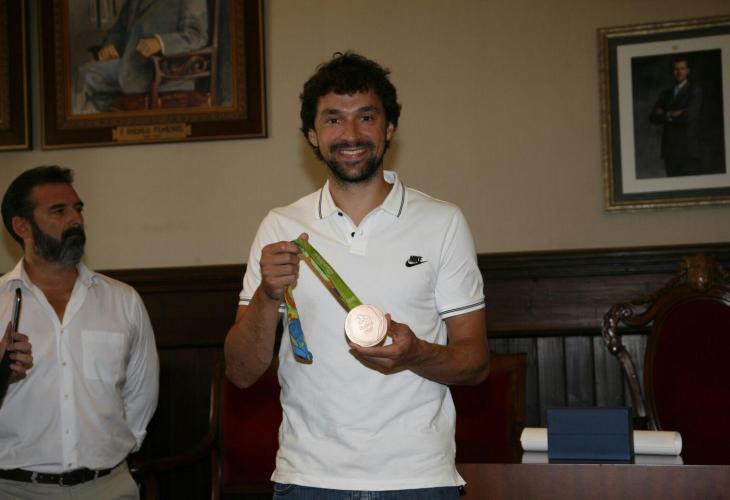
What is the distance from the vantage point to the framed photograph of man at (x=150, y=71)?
4684 millimetres

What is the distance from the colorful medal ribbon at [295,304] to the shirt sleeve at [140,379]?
6.17ft

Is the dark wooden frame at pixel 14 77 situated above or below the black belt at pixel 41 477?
above

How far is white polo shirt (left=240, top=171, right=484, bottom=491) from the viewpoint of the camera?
2.10 meters

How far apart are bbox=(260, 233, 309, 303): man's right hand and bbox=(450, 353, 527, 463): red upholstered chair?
208cm

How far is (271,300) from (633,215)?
8.53ft

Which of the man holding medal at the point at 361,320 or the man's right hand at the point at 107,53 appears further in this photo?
the man's right hand at the point at 107,53

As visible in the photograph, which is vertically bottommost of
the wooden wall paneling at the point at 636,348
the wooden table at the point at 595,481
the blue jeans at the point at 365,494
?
the wooden table at the point at 595,481

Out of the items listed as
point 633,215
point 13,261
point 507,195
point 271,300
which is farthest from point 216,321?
point 271,300

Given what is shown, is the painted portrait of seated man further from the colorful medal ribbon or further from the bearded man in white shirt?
the colorful medal ribbon

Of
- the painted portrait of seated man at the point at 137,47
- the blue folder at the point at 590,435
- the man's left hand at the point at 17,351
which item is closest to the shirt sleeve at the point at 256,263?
the blue folder at the point at 590,435

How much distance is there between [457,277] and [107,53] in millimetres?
3208

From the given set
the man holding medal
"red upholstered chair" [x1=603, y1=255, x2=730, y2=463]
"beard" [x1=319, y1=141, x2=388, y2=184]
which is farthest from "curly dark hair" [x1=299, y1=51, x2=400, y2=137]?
"red upholstered chair" [x1=603, y1=255, x2=730, y2=463]

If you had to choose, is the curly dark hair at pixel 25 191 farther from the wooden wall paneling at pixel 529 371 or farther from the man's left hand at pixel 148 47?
the wooden wall paneling at pixel 529 371

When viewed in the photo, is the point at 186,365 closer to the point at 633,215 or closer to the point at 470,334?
the point at 633,215
